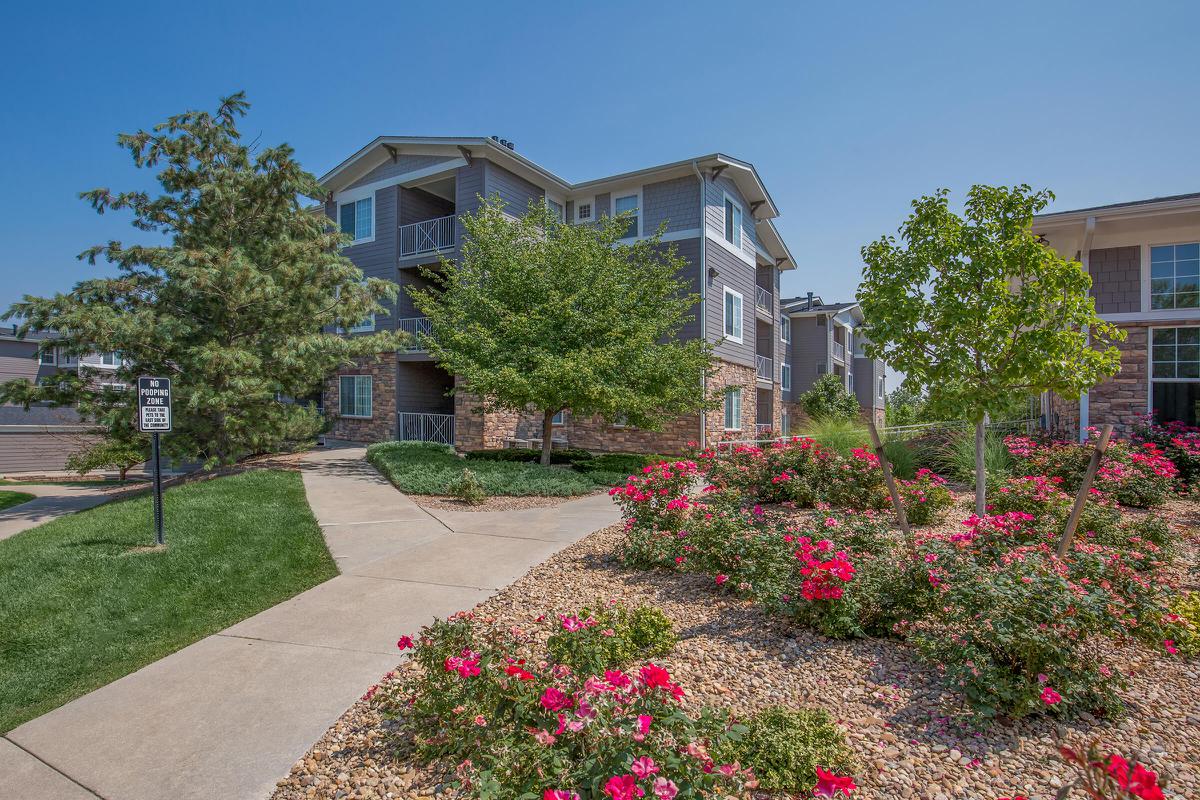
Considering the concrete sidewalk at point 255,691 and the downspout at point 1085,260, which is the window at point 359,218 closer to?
the concrete sidewalk at point 255,691

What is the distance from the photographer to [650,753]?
2184 millimetres

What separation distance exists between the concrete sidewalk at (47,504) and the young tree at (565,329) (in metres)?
6.77

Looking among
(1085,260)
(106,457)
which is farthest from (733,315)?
(106,457)

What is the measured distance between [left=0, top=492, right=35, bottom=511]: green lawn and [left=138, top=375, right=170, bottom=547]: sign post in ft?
21.5

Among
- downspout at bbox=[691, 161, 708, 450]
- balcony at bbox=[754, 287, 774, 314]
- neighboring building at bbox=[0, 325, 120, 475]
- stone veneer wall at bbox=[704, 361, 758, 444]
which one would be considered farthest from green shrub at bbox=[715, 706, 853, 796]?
neighboring building at bbox=[0, 325, 120, 475]

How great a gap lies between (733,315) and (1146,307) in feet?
29.4

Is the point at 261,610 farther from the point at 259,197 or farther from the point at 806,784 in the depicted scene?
the point at 259,197

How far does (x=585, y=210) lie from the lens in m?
17.3

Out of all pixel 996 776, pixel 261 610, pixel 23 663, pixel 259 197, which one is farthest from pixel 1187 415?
pixel 259 197

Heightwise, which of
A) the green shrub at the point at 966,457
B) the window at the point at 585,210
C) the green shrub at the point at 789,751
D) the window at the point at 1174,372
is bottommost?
the green shrub at the point at 789,751

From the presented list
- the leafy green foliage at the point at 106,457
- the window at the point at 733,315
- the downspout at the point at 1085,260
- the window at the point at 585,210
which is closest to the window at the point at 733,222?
the window at the point at 733,315

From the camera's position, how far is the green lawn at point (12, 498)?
34.8ft

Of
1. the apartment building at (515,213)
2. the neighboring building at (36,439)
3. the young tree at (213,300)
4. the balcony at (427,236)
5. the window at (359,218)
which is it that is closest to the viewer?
the young tree at (213,300)

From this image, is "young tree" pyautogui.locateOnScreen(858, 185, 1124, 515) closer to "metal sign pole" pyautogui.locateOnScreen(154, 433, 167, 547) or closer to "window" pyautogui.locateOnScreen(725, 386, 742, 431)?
"metal sign pole" pyautogui.locateOnScreen(154, 433, 167, 547)
